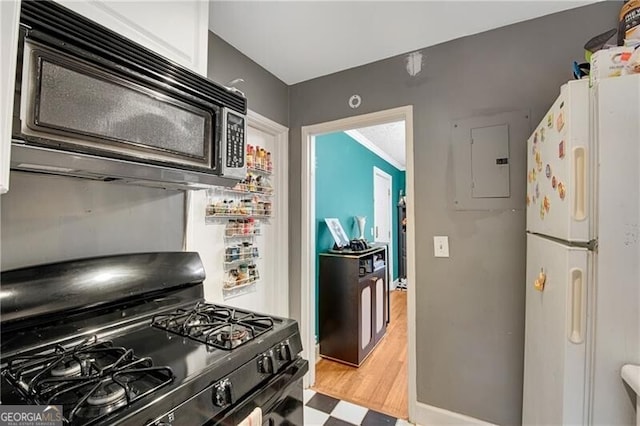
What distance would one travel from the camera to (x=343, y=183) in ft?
11.3

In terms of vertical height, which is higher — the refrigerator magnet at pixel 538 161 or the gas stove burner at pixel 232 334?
the refrigerator magnet at pixel 538 161

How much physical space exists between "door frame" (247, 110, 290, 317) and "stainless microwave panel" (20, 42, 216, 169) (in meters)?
1.20

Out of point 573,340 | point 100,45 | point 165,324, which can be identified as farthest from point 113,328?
point 573,340

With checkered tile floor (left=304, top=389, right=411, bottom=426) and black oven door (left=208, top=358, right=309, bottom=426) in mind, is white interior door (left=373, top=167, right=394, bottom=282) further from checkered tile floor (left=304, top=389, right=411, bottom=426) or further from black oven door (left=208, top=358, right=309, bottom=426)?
black oven door (left=208, top=358, right=309, bottom=426)

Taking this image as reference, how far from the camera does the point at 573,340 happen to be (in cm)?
85

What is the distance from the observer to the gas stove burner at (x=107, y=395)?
617 millimetres

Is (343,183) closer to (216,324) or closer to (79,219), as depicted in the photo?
(216,324)

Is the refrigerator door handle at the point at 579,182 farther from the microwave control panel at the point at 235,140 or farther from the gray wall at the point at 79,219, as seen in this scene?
the gray wall at the point at 79,219

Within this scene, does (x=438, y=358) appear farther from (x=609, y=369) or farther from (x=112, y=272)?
(x=112, y=272)

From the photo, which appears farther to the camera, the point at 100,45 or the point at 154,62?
the point at 154,62

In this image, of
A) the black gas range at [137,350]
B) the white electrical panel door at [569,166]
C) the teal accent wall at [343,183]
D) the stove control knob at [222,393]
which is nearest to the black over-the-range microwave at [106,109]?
the black gas range at [137,350]

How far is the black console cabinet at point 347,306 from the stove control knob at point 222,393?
182 cm

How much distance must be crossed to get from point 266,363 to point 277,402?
14cm

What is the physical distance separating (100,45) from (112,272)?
717mm
